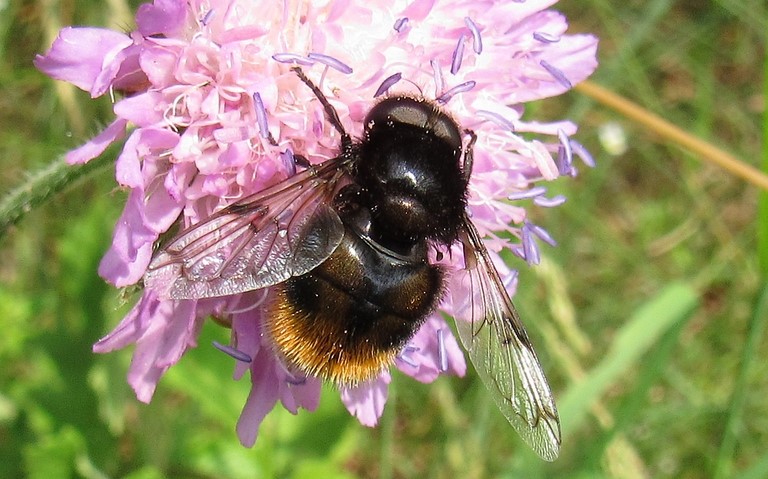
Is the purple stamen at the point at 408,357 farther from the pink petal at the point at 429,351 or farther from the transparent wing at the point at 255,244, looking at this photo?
the transparent wing at the point at 255,244

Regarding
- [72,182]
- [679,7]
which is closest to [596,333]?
[679,7]

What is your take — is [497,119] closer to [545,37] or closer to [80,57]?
[545,37]

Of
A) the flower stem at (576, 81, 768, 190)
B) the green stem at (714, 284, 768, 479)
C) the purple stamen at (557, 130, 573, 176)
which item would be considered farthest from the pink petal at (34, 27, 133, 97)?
the green stem at (714, 284, 768, 479)

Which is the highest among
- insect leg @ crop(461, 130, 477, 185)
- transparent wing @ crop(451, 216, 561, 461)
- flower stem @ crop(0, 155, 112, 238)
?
insect leg @ crop(461, 130, 477, 185)

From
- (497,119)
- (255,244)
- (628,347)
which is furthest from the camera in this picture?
(628,347)

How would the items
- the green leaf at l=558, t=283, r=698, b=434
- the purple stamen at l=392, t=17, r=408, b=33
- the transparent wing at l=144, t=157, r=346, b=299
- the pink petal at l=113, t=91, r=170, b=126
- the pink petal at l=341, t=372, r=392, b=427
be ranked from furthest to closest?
the green leaf at l=558, t=283, r=698, b=434
the pink petal at l=341, t=372, r=392, b=427
the purple stamen at l=392, t=17, r=408, b=33
the pink petal at l=113, t=91, r=170, b=126
the transparent wing at l=144, t=157, r=346, b=299

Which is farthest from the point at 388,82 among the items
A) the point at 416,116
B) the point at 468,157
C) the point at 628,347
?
the point at 628,347

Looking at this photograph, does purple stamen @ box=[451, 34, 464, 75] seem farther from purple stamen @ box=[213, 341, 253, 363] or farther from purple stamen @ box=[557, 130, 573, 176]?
purple stamen @ box=[213, 341, 253, 363]
